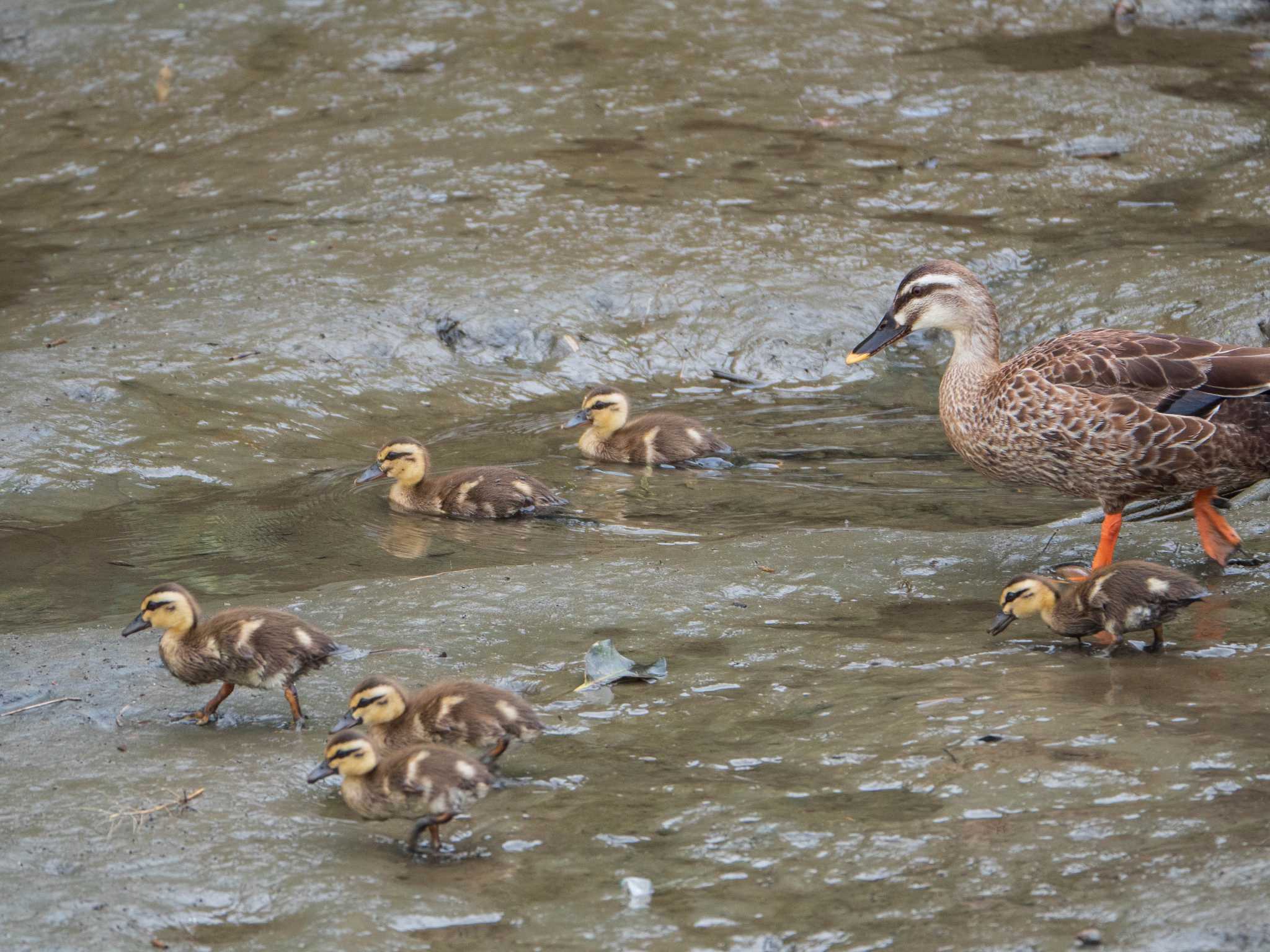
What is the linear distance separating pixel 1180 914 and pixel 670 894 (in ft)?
3.96

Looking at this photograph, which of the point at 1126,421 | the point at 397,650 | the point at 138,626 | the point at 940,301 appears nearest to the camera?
the point at 138,626

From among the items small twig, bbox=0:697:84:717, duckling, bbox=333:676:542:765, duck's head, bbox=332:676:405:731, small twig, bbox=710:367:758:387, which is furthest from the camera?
small twig, bbox=710:367:758:387

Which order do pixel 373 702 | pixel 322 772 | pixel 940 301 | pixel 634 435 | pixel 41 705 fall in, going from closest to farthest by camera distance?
pixel 322 772 < pixel 373 702 < pixel 41 705 < pixel 940 301 < pixel 634 435

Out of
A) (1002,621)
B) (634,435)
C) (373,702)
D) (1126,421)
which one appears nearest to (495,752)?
(373,702)

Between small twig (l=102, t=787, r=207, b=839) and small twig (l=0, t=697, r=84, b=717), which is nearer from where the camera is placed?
small twig (l=102, t=787, r=207, b=839)

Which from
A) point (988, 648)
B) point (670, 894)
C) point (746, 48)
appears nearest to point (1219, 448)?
point (988, 648)

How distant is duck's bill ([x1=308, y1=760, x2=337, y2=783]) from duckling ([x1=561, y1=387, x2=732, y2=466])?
3826 millimetres

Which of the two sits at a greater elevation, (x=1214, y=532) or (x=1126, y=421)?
(x=1126, y=421)

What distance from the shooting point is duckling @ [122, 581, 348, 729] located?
4738mm

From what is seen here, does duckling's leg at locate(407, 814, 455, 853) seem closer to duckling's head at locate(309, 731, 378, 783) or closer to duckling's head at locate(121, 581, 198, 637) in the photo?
duckling's head at locate(309, 731, 378, 783)

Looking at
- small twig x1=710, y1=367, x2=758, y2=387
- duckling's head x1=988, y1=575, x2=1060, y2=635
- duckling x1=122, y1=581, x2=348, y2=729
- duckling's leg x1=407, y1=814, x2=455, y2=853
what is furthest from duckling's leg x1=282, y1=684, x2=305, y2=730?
small twig x1=710, y1=367, x2=758, y2=387

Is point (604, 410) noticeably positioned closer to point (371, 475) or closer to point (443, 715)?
point (371, 475)

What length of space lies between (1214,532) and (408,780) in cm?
354

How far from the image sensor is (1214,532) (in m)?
5.90
